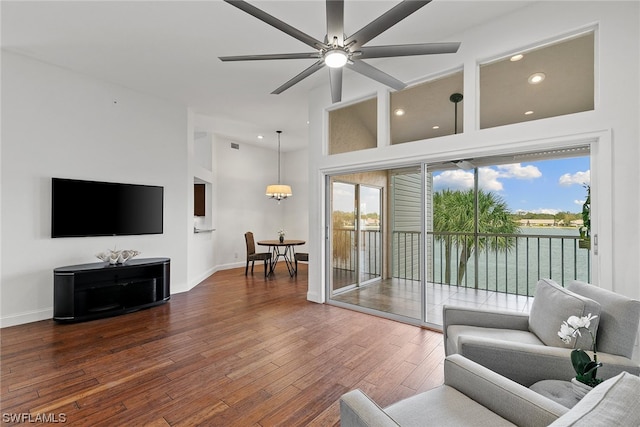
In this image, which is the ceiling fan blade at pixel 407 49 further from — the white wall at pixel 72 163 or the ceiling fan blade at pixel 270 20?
the white wall at pixel 72 163

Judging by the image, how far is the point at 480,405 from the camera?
133 cm

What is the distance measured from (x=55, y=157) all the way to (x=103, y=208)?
0.85 meters

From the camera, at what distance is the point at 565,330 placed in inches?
57.4

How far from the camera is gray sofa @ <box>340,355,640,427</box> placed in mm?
836

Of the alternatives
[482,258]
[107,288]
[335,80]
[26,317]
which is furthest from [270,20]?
[26,317]

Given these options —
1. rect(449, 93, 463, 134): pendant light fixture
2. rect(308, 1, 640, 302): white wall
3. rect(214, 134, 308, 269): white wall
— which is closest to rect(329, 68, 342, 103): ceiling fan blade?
rect(308, 1, 640, 302): white wall

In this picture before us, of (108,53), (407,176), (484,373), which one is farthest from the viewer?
(407,176)

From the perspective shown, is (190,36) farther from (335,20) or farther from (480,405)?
(480,405)

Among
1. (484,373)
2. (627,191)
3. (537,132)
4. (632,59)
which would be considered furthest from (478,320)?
(632,59)

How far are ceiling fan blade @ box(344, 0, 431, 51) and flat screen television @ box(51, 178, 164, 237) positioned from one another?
397cm

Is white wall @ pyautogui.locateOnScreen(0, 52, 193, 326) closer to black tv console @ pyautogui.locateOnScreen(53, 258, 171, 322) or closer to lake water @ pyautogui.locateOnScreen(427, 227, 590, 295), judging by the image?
A: black tv console @ pyautogui.locateOnScreen(53, 258, 171, 322)

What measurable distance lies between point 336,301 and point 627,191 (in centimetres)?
343

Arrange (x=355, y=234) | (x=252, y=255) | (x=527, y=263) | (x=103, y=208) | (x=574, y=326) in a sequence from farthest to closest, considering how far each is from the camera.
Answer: (x=252, y=255) < (x=355, y=234) < (x=527, y=263) < (x=103, y=208) < (x=574, y=326)

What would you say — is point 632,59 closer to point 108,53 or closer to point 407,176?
point 407,176
